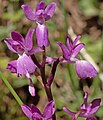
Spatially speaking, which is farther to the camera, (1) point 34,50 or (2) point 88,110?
(2) point 88,110

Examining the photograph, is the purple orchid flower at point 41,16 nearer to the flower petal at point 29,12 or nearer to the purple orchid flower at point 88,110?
the flower petal at point 29,12

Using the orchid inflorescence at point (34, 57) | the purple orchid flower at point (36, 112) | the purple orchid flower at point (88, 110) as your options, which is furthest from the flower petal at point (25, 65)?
the purple orchid flower at point (88, 110)

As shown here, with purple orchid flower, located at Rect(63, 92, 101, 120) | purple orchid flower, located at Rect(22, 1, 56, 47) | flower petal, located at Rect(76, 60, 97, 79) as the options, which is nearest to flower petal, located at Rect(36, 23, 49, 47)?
purple orchid flower, located at Rect(22, 1, 56, 47)

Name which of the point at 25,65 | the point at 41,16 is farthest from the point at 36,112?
the point at 41,16

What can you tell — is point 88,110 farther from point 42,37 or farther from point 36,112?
point 42,37

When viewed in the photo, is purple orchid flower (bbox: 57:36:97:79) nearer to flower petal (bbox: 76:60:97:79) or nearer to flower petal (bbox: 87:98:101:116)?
flower petal (bbox: 76:60:97:79)

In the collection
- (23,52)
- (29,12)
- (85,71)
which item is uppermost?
(29,12)

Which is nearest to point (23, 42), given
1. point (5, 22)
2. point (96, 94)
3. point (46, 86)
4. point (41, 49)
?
point (41, 49)
